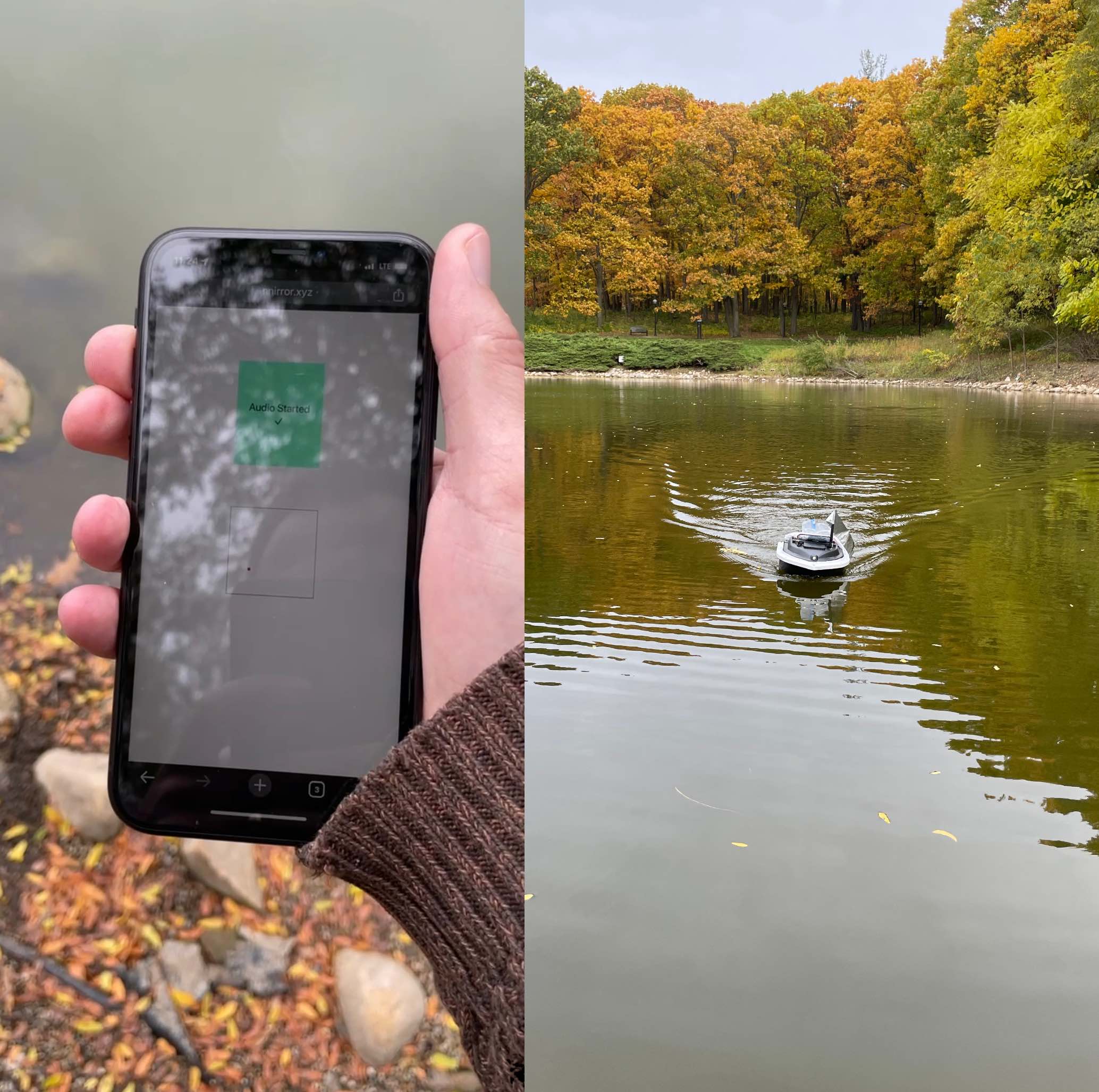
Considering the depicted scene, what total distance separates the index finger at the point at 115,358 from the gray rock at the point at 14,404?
0.04m

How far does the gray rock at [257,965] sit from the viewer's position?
438 millimetres

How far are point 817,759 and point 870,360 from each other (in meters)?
4.04

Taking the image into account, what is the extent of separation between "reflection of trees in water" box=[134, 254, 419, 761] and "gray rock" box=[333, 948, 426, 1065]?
13 cm

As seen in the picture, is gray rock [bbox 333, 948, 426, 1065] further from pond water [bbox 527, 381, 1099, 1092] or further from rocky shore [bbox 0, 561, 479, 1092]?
pond water [bbox 527, 381, 1099, 1092]

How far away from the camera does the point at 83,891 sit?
1.48 ft

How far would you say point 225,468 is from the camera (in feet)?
1.20

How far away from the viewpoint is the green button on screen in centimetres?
36

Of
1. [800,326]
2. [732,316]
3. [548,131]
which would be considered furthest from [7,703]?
[800,326]

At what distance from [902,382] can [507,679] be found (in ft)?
20.3

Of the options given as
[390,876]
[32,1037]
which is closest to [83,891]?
[32,1037]

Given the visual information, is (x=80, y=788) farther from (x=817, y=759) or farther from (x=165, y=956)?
(x=817, y=759)

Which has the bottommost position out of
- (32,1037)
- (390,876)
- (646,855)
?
(646,855)

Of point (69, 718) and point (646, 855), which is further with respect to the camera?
point (646, 855)

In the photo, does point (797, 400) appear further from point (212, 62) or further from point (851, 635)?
point (212, 62)
